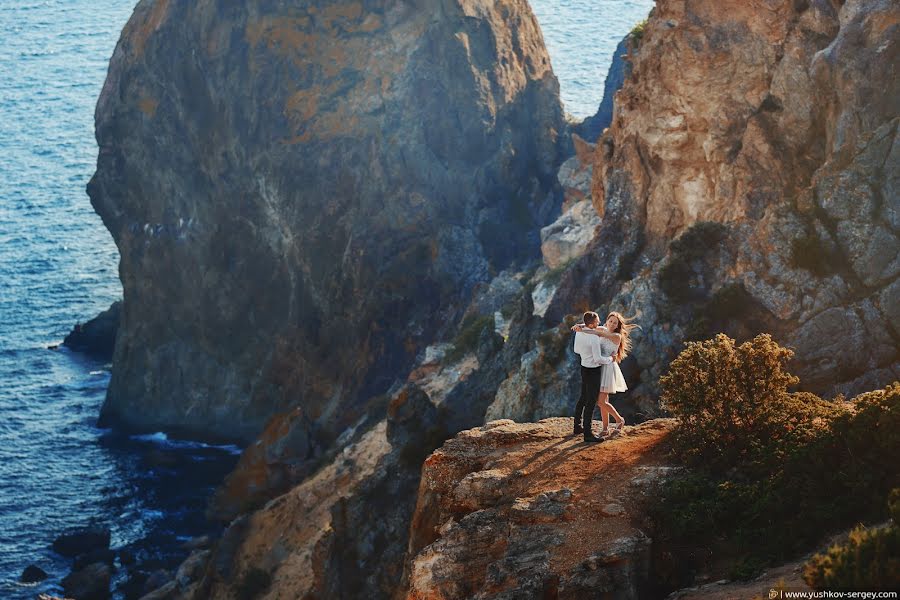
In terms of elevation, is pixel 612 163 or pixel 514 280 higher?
pixel 612 163

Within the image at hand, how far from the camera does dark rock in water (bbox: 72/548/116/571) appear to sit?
221ft

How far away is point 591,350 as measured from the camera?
70.6ft

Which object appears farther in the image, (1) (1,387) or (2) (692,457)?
(1) (1,387)

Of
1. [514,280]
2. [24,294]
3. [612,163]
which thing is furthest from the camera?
[24,294]

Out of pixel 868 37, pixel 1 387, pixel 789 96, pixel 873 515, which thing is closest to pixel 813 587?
pixel 873 515

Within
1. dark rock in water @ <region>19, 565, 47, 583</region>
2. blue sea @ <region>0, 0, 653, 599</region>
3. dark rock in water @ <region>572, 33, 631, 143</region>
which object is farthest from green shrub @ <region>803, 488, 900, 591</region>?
dark rock in water @ <region>572, 33, 631, 143</region>

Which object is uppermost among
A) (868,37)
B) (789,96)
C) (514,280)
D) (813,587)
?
(868,37)

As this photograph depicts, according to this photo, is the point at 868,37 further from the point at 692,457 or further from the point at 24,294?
the point at 24,294

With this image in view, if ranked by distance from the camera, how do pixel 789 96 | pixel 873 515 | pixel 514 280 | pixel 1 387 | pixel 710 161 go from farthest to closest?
1. pixel 1 387
2. pixel 514 280
3. pixel 710 161
4. pixel 789 96
5. pixel 873 515

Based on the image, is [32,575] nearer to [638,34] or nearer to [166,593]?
[166,593]

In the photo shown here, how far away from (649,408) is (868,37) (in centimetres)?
1284

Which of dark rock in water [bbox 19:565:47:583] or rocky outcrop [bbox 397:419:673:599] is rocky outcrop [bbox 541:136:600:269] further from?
rocky outcrop [bbox 397:419:673:599]

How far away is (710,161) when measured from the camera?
40.5 meters

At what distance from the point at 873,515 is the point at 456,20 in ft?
248
